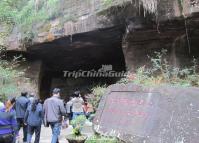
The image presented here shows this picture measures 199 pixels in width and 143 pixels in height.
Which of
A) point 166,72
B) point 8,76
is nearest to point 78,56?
point 8,76

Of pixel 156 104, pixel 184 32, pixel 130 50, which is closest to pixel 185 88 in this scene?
pixel 156 104

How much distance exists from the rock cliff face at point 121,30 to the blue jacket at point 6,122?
5.45 meters

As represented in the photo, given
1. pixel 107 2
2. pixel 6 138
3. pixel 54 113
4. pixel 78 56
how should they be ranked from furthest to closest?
pixel 78 56
pixel 107 2
pixel 54 113
pixel 6 138

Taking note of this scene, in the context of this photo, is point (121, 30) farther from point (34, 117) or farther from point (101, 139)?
point (101, 139)

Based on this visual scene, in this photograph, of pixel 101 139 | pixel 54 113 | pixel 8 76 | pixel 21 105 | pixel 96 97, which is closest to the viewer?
pixel 101 139

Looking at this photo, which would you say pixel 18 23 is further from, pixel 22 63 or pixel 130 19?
pixel 130 19

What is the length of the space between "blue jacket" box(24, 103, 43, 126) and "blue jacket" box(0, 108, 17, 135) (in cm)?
176

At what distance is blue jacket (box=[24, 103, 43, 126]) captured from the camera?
898cm

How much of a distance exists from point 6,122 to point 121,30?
688 cm

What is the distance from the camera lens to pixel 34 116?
8984 mm

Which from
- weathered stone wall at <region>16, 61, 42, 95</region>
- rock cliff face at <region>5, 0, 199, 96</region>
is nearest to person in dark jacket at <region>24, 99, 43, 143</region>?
rock cliff face at <region>5, 0, 199, 96</region>

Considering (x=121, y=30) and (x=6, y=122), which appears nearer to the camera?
(x=6, y=122)

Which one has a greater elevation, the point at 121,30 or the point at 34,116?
the point at 121,30

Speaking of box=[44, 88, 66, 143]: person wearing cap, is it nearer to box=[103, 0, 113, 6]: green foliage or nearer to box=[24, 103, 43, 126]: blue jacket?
box=[24, 103, 43, 126]: blue jacket
